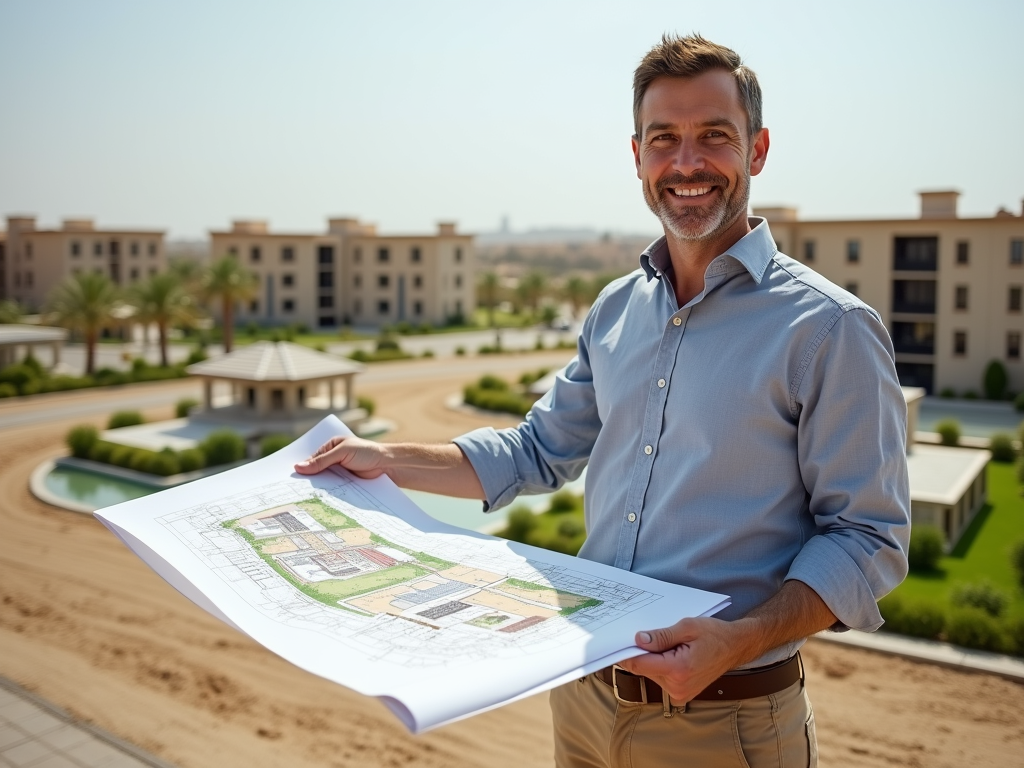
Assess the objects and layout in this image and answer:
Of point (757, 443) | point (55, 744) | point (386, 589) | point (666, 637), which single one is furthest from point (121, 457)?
point (666, 637)

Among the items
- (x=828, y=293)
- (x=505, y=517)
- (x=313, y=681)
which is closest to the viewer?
(x=828, y=293)

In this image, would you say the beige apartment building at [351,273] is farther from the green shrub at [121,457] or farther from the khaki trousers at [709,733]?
the khaki trousers at [709,733]

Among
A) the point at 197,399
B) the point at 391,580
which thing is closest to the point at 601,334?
the point at 391,580

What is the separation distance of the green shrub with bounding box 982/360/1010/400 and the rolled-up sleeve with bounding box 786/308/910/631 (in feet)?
104

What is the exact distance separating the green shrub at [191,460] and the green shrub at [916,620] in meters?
14.6

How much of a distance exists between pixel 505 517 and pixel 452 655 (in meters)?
14.9

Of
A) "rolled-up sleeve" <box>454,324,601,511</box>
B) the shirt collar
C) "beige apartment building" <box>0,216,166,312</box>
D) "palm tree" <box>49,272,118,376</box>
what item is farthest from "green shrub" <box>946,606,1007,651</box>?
"beige apartment building" <box>0,216,166,312</box>

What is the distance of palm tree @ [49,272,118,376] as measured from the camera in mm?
32656

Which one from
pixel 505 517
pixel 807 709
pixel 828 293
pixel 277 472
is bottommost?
pixel 505 517

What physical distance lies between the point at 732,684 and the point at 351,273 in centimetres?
5680

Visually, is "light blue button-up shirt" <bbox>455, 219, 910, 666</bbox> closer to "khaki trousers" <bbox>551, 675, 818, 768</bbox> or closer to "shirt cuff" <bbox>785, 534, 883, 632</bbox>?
"shirt cuff" <bbox>785, 534, 883, 632</bbox>

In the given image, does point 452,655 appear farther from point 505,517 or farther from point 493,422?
point 493,422

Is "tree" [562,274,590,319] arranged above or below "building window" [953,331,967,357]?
A: above

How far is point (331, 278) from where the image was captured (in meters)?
56.7
